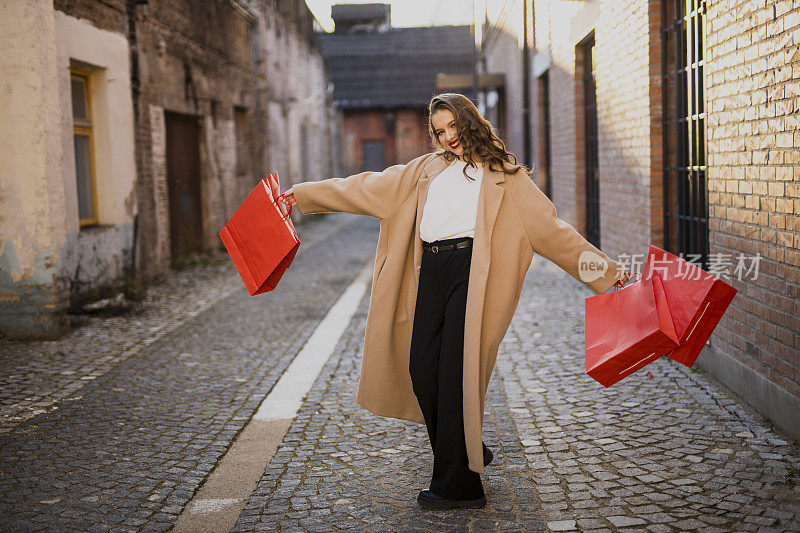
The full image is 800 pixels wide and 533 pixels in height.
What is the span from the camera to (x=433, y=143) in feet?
11.9

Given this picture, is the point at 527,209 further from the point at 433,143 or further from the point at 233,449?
the point at 233,449

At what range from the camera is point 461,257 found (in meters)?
3.48

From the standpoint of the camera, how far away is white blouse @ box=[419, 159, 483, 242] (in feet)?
11.4

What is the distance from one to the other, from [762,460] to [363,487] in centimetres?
187

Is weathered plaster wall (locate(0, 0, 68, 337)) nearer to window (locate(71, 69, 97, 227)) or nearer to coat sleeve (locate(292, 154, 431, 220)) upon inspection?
window (locate(71, 69, 97, 227))

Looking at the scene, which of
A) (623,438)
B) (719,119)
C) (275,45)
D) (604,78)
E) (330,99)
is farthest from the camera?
(330,99)

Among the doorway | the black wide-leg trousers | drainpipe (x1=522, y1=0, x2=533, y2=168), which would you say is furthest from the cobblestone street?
drainpipe (x1=522, y1=0, x2=533, y2=168)

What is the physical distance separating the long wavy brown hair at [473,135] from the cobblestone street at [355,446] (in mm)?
1469

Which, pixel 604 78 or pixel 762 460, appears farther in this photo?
pixel 604 78

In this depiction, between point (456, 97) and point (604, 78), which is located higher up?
point (604, 78)

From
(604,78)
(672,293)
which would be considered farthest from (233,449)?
(604,78)

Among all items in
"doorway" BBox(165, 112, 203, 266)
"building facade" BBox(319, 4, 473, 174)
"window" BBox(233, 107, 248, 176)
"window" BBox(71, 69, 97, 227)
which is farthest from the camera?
"building facade" BBox(319, 4, 473, 174)

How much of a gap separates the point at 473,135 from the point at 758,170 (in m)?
1.99

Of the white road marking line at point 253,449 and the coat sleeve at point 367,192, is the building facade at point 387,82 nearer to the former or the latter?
the white road marking line at point 253,449
